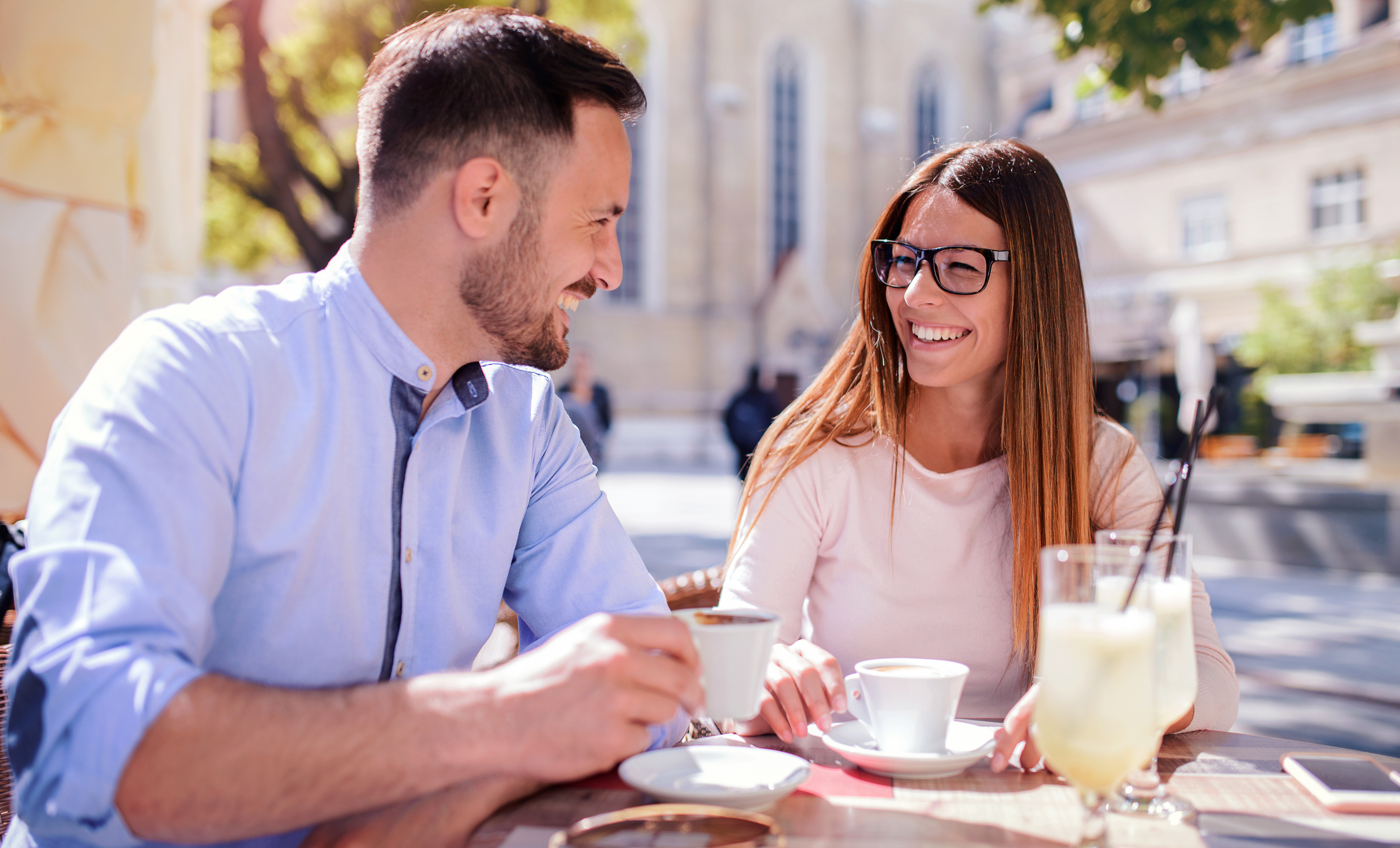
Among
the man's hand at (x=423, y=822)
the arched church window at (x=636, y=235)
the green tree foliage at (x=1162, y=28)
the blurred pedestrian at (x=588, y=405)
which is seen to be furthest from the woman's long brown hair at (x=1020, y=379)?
the arched church window at (x=636, y=235)

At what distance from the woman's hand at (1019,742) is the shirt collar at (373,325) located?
88cm

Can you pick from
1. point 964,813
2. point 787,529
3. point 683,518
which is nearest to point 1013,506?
point 787,529

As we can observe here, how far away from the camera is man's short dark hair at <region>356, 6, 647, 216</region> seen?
Answer: 4.70 feet

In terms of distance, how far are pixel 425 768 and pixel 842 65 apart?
94.3 ft

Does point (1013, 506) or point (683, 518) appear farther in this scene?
point (683, 518)

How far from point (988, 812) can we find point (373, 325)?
3.21 ft

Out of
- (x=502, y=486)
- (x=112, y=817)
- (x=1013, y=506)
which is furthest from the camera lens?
(x=1013, y=506)

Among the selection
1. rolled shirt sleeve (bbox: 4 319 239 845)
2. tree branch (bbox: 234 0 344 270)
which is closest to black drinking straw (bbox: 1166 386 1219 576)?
rolled shirt sleeve (bbox: 4 319 239 845)

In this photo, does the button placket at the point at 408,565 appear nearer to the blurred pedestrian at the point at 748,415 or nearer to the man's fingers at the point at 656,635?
the man's fingers at the point at 656,635

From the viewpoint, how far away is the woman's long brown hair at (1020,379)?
76.9 inches

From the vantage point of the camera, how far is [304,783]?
103 cm

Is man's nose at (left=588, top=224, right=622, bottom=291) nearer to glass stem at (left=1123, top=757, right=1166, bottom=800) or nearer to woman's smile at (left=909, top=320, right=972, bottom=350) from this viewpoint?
woman's smile at (left=909, top=320, right=972, bottom=350)

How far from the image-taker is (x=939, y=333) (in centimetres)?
212

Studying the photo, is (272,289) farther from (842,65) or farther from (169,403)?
(842,65)
